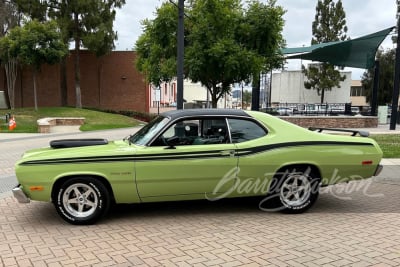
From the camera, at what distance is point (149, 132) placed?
5488 mm

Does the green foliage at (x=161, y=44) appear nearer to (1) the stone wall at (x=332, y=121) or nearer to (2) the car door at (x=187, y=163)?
(2) the car door at (x=187, y=163)

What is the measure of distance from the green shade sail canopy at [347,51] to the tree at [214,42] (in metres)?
8.99

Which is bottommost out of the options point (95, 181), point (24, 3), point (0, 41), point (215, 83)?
point (95, 181)

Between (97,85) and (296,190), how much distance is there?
1200 inches

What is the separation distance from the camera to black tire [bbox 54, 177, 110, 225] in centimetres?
498

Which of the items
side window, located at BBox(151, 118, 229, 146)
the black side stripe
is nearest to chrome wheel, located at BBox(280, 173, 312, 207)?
the black side stripe

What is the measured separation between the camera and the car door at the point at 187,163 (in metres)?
5.10

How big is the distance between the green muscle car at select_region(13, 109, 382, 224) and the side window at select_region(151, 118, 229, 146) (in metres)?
0.01

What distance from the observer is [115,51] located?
3344 cm

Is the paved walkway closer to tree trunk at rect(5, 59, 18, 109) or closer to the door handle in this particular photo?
the door handle

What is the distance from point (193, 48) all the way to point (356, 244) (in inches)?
262

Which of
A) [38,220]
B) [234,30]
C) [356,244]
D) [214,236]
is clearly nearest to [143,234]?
[214,236]

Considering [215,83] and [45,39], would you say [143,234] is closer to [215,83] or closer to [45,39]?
[215,83]

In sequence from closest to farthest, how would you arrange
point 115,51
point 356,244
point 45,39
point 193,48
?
point 356,244 < point 193,48 < point 45,39 < point 115,51
